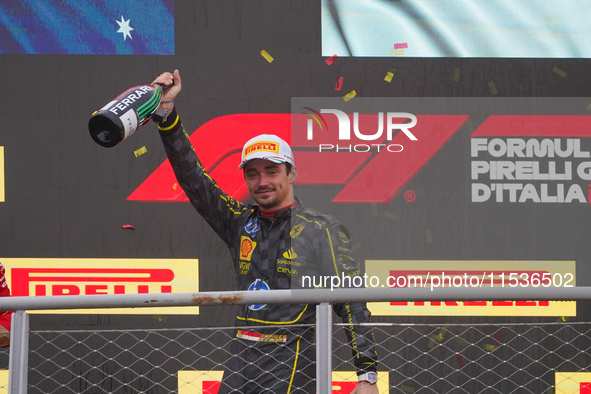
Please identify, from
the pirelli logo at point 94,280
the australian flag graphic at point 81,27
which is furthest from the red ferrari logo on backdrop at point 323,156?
the australian flag graphic at point 81,27

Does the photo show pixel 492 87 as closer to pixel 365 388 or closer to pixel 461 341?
pixel 461 341

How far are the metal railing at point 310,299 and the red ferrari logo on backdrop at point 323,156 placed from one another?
3.18 feet

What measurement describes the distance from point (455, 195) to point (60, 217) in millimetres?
1741

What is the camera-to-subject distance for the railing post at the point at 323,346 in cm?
165

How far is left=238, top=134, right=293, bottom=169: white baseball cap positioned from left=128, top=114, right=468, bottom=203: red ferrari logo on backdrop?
0.54 meters

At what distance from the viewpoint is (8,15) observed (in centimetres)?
259

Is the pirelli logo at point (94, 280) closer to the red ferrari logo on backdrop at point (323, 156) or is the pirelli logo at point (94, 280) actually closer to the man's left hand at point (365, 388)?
the red ferrari logo on backdrop at point (323, 156)

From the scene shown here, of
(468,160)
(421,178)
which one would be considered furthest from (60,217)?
(468,160)

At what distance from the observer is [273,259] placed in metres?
1.97

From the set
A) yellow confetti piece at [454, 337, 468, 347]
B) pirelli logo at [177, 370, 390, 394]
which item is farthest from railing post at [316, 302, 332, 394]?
yellow confetti piece at [454, 337, 468, 347]

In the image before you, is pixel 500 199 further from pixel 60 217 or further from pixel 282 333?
pixel 60 217

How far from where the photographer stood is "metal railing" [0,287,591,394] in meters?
1.65

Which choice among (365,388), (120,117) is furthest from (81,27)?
(365,388)

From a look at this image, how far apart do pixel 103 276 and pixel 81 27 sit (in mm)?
1079
